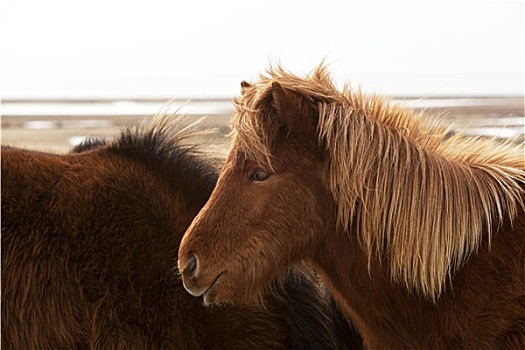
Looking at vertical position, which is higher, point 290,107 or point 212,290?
point 290,107

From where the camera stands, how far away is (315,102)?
3084 millimetres

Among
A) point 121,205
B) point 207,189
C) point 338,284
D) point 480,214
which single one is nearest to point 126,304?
point 121,205

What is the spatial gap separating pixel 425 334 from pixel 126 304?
136 centimetres

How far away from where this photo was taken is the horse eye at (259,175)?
118 inches

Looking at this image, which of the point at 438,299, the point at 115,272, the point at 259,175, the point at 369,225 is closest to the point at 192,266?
the point at 259,175

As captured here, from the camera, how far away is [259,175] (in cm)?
301

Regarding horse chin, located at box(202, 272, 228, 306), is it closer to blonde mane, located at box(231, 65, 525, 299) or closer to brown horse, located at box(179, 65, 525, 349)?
brown horse, located at box(179, 65, 525, 349)

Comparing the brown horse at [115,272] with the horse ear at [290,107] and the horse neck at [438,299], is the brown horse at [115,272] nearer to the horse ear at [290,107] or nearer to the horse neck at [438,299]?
the horse neck at [438,299]

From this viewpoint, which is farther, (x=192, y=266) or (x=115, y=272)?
(x=115, y=272)

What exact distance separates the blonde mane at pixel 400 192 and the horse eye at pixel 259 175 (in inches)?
2.0

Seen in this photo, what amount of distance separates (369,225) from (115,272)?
1.22 metres

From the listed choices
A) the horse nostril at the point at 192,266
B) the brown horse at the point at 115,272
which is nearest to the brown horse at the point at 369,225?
the horse nostril at the point at 192,266

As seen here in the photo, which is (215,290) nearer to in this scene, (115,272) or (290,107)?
(115,272)

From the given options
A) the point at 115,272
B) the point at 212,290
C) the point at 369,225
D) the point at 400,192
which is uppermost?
the point at 400,192
